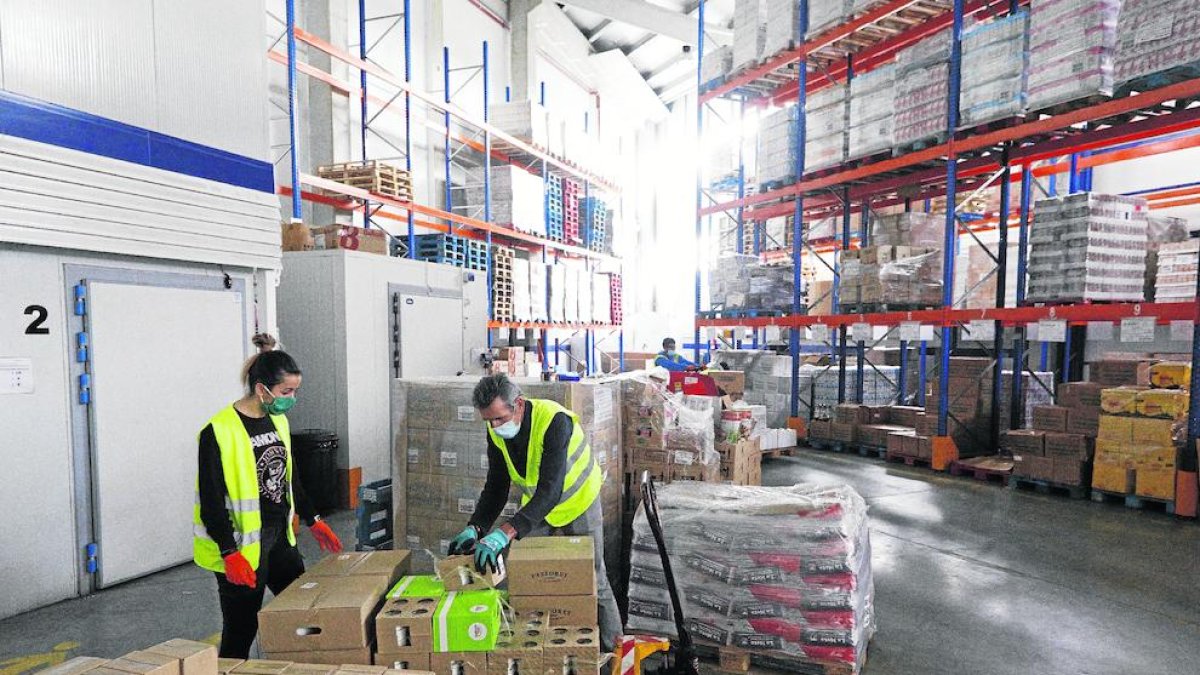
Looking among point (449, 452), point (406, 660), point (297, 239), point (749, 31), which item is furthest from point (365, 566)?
point (749, 31)

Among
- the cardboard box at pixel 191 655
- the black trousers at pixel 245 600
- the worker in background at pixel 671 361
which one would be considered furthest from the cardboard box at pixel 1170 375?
the cardboard box at pixel 191 655

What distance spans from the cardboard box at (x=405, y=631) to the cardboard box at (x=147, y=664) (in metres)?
0.70

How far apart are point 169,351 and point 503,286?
6008 millimetres

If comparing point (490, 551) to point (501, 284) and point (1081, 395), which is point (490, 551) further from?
point (501, 284)

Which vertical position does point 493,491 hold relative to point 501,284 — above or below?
below

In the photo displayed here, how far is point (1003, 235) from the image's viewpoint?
338 inches

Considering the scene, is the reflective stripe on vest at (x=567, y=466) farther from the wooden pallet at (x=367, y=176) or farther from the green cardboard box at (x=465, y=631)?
the wooden pallet at (x=367, y=176)

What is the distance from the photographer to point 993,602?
4355 millimetres

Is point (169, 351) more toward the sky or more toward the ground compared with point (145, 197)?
more toward the ground

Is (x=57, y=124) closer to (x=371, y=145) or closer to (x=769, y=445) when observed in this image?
(x=371, y=145)

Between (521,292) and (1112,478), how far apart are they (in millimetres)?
→ 8470

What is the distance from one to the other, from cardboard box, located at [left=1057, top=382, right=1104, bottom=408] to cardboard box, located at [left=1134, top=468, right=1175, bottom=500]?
90 centimetres

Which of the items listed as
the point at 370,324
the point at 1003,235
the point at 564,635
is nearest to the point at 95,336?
the point at 370,324

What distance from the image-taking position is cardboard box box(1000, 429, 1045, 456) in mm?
7480
